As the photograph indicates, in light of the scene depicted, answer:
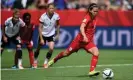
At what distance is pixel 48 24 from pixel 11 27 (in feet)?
4.08

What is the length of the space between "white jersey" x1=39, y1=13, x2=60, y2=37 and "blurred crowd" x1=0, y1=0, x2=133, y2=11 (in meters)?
8.79

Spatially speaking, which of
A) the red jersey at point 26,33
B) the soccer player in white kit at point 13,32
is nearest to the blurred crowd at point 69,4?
the red jersey at point 26,33

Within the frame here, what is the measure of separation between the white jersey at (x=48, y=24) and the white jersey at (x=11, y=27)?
77cm

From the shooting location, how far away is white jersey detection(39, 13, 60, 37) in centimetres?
1777

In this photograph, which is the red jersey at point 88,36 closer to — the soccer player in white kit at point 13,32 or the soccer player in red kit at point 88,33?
the soccer player in red kit at point 88,33

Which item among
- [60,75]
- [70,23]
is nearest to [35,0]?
[70,23]

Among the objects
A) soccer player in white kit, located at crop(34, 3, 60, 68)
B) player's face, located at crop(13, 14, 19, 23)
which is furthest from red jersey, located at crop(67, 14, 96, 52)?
player's face, located at crop(13, 14, 19, 23)

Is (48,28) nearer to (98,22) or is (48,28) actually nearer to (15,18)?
(15,18)

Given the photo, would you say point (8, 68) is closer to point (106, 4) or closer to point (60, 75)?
point (60, 75)

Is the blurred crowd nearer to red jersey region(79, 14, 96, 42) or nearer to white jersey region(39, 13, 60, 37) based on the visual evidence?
white jersey region(39, 13, 60, 37)

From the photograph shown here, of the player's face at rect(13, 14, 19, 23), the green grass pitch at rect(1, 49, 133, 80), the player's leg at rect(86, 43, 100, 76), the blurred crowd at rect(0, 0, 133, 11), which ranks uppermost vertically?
the blurred crowd at rect(0, 0, 133, 11)

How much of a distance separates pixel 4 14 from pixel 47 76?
11.6 metres

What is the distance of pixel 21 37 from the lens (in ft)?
60.0

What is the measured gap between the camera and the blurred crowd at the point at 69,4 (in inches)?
1070
